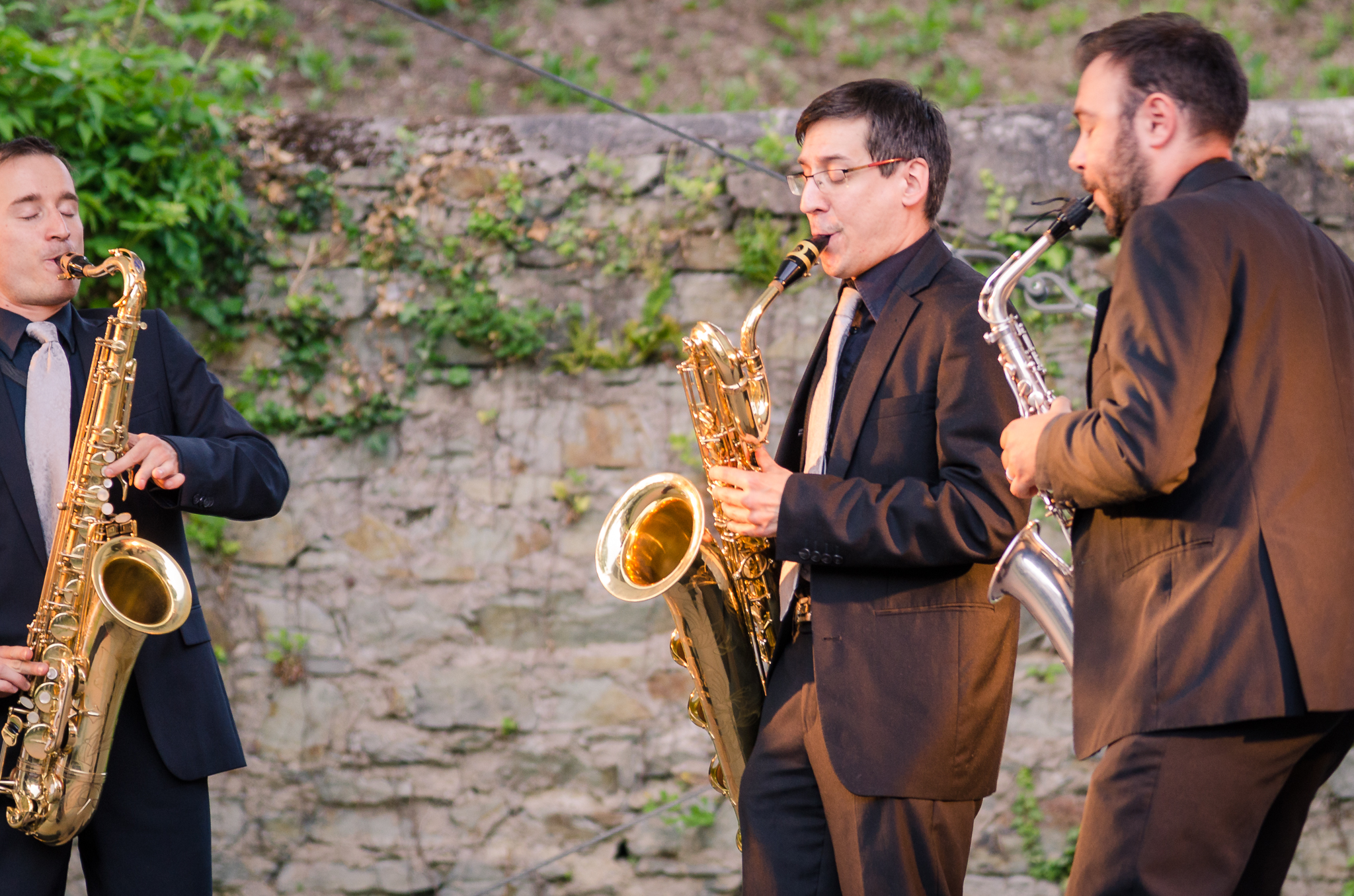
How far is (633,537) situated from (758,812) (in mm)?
857

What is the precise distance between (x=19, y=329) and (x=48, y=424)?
0.91ft


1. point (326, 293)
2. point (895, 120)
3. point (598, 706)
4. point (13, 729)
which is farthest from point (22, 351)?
point (598, 706)

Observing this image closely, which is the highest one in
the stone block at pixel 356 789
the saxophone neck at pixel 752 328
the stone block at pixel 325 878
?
the saxophone neck at pixel 752 328

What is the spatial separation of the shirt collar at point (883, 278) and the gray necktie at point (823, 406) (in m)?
0.08

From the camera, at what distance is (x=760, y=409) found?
3.00 metres

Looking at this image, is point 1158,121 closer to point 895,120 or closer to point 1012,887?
point 895,120

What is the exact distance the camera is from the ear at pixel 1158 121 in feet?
7.02

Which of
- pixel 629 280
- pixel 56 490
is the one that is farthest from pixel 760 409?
pixel 629 280

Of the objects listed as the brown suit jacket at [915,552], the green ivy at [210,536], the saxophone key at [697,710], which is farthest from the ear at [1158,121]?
the green ivy at [210,536]

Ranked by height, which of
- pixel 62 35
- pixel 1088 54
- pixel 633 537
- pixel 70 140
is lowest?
pixel 633 537

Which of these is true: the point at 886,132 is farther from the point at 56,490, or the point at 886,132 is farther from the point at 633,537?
the point at 56,490

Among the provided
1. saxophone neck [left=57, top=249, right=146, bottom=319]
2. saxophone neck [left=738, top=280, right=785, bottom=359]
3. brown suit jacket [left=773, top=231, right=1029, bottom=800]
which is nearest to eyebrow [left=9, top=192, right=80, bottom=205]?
saxophone neck [left=57, top=249, right=146, bottom=319]

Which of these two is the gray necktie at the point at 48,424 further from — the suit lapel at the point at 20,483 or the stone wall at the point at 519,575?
the stone wall at the point at 519,575

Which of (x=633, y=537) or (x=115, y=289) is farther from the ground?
(x=115, y=289)
